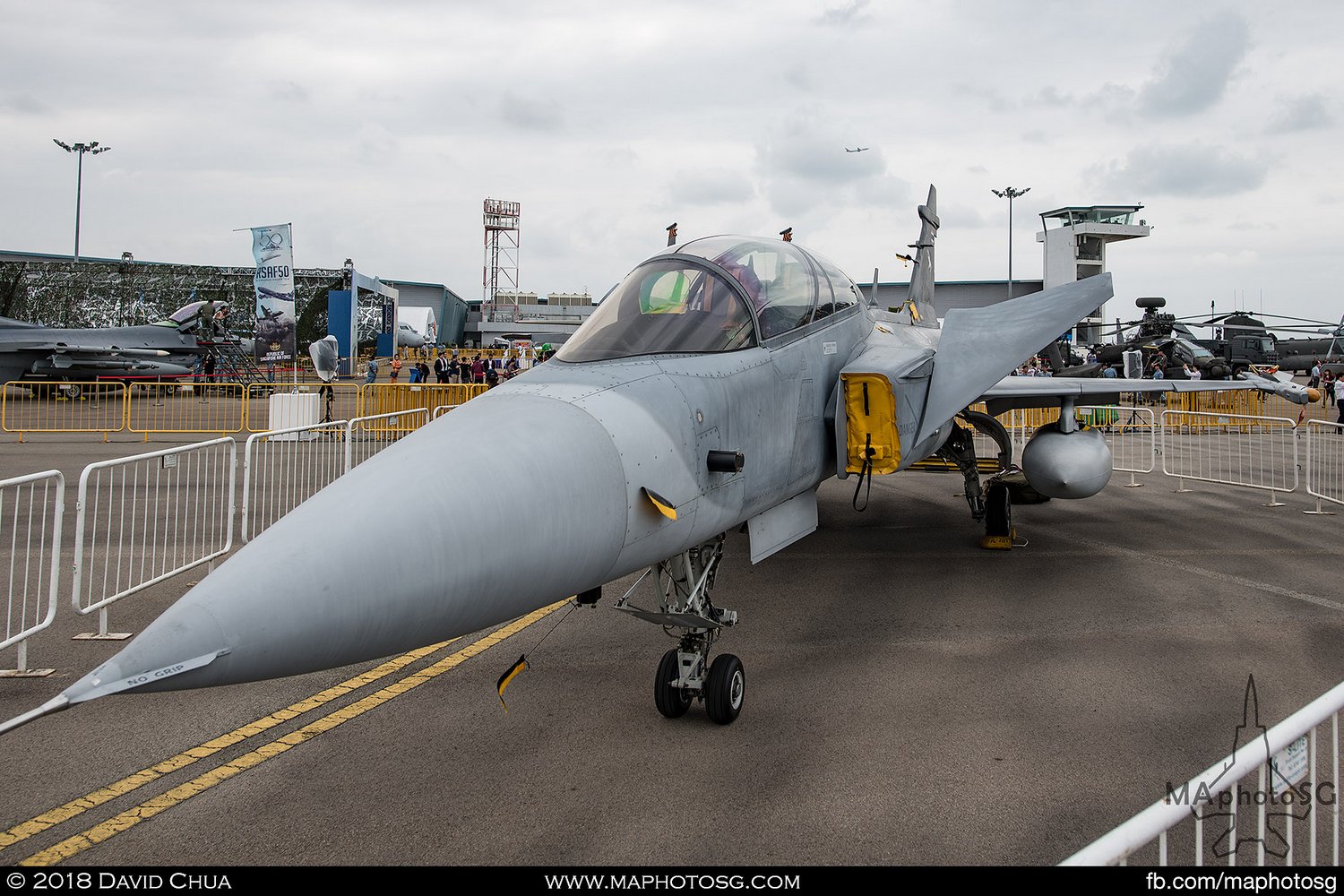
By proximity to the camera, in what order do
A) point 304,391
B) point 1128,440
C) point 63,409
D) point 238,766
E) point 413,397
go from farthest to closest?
point 63,409 < point 304,391 < point 413,397 < point 1128,440 < point 238,766

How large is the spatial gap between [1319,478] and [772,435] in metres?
12.8

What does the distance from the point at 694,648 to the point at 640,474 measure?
139 cm

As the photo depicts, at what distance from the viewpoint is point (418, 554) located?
2746 mm

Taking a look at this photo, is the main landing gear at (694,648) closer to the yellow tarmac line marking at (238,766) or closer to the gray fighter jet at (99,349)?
the yellow tarmac line marking at (238,766)

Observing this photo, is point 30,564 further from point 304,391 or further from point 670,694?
point 304,391

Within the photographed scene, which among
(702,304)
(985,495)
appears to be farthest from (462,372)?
(702,304)

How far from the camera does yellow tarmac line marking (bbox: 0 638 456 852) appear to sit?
11.9 ft

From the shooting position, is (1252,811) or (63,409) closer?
(1252,811)

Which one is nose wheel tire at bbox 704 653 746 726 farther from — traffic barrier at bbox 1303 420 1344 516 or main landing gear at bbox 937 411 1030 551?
traffic barrier at bbox 1303 420 1344 516

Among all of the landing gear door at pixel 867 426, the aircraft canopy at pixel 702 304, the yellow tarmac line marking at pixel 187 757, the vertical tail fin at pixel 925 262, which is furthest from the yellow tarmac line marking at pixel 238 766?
the vertical tail fin at pixel 925 262

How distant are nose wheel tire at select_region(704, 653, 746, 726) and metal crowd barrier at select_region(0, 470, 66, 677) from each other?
3.72 metres

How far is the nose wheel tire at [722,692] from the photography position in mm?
4703

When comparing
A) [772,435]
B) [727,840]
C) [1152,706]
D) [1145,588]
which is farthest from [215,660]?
[1145,588]

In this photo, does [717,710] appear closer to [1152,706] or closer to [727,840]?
[727,840]
